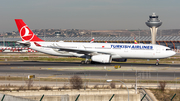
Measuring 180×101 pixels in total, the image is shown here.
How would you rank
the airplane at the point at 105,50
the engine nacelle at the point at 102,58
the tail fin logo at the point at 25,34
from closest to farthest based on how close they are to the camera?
1. the engine nacelle at the point at 102,58
2. the airplane at the point at 105,50
3. the tail fin logo at the point at 25,34

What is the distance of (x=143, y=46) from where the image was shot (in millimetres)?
51312

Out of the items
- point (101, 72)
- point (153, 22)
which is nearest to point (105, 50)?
point (101, 72)

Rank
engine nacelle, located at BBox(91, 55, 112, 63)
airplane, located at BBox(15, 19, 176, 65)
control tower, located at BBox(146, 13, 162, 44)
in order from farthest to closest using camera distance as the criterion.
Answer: control tower, located at BBox(146, 13, 162, 44)
airplane, located at BBox(15, 19, 176, 65)
engine nacelle, located at BBox(91, 55, 112, 63)

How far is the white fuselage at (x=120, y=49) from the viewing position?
166 feet

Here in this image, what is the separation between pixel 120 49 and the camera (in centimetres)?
5159

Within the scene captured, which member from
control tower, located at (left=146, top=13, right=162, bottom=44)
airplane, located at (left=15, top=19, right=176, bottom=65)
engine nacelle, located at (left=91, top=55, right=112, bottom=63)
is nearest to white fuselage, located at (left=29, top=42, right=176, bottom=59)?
airplane, located at (left=15, top=19, right=176, bottom=65)

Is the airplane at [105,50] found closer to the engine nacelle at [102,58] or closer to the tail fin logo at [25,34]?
the engine nacelle at [102,58]

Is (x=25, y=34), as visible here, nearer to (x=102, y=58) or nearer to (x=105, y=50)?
(x=105, y=50)

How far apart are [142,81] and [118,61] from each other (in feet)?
70.2

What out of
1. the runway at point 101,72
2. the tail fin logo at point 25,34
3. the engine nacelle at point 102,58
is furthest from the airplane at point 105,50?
the runway at point 101,72

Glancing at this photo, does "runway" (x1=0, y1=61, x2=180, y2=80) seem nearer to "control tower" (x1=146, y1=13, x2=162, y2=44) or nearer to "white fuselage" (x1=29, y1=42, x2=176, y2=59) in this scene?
"white fuselage" (x1=29, y1=42, x2=176, y2=59)

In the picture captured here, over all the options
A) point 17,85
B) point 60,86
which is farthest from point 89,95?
point 17,85

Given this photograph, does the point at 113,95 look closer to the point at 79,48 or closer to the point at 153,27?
the point at 79,48

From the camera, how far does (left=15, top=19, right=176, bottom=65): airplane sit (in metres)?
50.4
